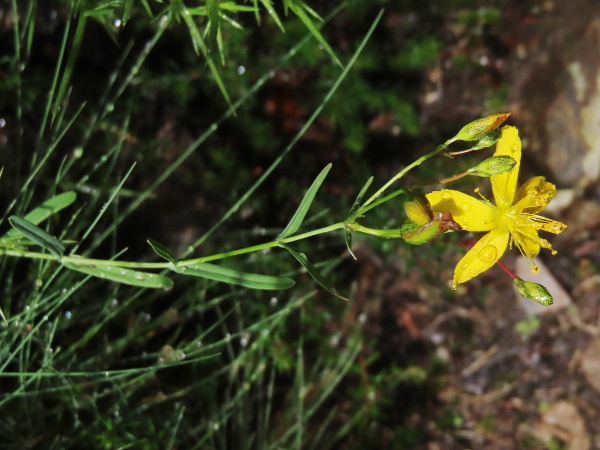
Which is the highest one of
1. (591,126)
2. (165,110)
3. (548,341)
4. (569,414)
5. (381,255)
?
(165,110)

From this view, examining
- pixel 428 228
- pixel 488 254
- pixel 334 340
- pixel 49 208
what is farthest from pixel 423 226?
pixel 334 340

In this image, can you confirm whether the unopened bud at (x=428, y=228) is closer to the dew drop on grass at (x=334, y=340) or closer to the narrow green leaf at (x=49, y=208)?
the narrow green leaf at (x=49, y=208)

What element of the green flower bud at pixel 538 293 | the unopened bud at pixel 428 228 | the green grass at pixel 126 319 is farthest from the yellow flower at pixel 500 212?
the green grass at pixel 126 319

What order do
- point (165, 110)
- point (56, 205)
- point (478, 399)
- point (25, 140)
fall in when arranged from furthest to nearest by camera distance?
1. point (478, 399)
2. point (165, 110)
3. point (25, 140)
4. point (56, 205)

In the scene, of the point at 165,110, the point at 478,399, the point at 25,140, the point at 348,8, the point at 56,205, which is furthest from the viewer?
the point at 478,399

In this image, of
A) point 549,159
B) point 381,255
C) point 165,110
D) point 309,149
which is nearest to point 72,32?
point 165,110

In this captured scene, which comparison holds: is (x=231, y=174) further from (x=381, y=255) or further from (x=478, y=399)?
(x=478, y=399)

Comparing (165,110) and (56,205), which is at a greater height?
(56,205)

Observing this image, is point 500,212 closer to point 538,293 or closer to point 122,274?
point 538,293
